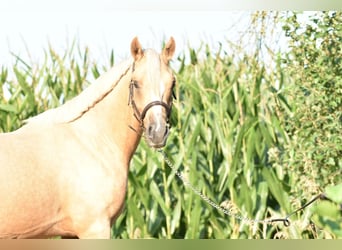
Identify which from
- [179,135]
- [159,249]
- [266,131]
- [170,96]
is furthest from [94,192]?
[266,131]

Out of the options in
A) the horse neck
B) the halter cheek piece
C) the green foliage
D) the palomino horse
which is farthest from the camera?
the green foliage

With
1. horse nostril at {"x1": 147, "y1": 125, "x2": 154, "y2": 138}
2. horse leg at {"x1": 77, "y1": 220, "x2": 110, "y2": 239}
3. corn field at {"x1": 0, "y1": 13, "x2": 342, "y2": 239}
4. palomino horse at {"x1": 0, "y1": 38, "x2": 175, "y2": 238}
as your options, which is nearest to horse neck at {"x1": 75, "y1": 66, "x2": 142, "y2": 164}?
palomino horse at {"x1": 0, "y1": 38, "x2": 175, "y2": 238}

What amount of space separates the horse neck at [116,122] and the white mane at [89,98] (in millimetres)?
17

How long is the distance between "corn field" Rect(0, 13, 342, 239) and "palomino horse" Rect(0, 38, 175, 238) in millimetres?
1018

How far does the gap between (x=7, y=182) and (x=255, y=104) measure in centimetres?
182

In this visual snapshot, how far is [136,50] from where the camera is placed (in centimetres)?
210

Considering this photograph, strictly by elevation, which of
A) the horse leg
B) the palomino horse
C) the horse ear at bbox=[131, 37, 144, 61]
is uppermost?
the horse ear at bbox=[131, 37, 144, 61]

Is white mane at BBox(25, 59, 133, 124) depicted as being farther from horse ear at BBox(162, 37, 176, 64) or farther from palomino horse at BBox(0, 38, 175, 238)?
Answer: horse ear at BBox(162, 37, 176, 64)

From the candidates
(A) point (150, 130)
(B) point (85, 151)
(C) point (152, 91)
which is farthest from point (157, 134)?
(B) point (85, 151)

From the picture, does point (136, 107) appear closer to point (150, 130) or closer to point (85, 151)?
point (150, 130)

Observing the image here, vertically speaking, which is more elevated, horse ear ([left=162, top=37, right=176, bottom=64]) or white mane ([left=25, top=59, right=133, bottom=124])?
horse ear ([left=162, top=37, right=176, bottom=64])

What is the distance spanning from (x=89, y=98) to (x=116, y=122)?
0.45 feet

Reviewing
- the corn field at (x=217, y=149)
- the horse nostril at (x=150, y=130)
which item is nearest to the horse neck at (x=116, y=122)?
the horse nostril at (x=150, y=130)

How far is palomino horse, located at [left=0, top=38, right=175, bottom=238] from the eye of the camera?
189cm
